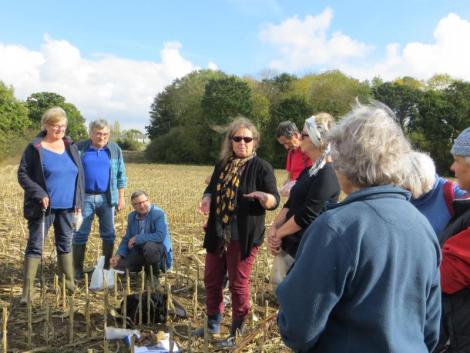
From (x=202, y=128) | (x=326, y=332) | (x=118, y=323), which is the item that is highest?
(x=202, y=128)

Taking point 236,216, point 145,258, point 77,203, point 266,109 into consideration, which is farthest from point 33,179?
point 266,109

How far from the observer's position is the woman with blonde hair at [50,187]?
15.3ft

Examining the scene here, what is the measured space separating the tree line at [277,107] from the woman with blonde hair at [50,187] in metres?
36.8

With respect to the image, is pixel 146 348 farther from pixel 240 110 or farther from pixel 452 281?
pixel 240 110

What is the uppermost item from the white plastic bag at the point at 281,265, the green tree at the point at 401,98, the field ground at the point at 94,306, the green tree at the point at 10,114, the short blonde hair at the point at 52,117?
the green tree at the point at 401,98

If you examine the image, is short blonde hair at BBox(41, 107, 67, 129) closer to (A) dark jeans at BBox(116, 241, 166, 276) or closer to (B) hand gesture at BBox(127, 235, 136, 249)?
(B) hand gesture at BBox(127, 235, 136, 249)

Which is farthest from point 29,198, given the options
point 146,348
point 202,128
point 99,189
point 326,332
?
point 202,128

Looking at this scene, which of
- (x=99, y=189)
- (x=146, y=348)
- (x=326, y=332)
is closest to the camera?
(x=326, y=332)

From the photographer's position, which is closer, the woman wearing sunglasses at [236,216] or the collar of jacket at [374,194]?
the collar of jacket at [374,194]

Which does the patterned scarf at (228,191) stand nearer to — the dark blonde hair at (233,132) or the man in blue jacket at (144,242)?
the dark blonde hair at (233,132)

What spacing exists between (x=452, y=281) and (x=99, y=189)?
432cm

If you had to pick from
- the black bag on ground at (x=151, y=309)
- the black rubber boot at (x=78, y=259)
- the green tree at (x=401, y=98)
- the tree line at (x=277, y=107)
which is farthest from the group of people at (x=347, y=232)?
the green tree at (x=401, y=98)

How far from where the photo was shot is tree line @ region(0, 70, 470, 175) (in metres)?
41.1

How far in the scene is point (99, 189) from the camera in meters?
5.53
